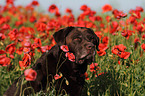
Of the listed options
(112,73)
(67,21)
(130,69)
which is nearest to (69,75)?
(112,73)

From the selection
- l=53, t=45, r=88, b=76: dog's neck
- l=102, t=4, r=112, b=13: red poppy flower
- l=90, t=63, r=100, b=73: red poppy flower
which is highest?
l=102, t=4, r=112, b=13: red poppy flower

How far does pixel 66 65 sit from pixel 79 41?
44 cm

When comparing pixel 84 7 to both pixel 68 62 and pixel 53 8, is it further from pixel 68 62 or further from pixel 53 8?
pixel 68 62

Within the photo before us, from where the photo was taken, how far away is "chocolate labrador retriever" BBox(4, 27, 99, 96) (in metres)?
3.51

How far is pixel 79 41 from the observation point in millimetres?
3529

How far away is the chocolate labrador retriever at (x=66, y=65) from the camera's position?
11.5 feet

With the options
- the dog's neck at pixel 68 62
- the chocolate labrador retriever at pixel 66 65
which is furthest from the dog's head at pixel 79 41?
the dog's neck at pixel 68 62

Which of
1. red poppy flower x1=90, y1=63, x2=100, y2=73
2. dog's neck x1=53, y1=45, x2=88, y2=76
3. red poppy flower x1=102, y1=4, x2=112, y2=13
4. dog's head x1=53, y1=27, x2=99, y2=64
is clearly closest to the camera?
dog's head x1=53, y1=27, x2=99, y2=64

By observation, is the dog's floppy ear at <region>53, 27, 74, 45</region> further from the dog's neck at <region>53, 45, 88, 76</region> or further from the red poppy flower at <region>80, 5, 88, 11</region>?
the red poppy flower at <region>80, 5, 88, 11</region>

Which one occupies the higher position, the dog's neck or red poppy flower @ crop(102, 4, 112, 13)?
red poppy flower @ crop(102, 4, 112, 13)

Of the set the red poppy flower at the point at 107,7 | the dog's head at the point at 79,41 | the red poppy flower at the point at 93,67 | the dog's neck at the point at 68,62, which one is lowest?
the red poppy flower at the point at 93,67

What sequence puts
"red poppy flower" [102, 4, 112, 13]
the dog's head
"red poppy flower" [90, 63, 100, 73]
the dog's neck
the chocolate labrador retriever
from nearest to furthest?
the dog's head < the chocolate labrador retriever < the dog's neck < "red poppy flower" [90, 63, 100, 73] < "red poppy flower" [102, 4, 112, 13]

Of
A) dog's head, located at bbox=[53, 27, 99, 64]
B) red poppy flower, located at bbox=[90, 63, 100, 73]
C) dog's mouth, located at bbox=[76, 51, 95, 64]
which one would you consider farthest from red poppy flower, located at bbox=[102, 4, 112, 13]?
dog's mouth, located at bbox=[76, 51, 95, 64]

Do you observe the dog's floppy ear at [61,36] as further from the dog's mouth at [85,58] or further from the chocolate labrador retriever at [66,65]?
the dog's mouth at [85,58]
